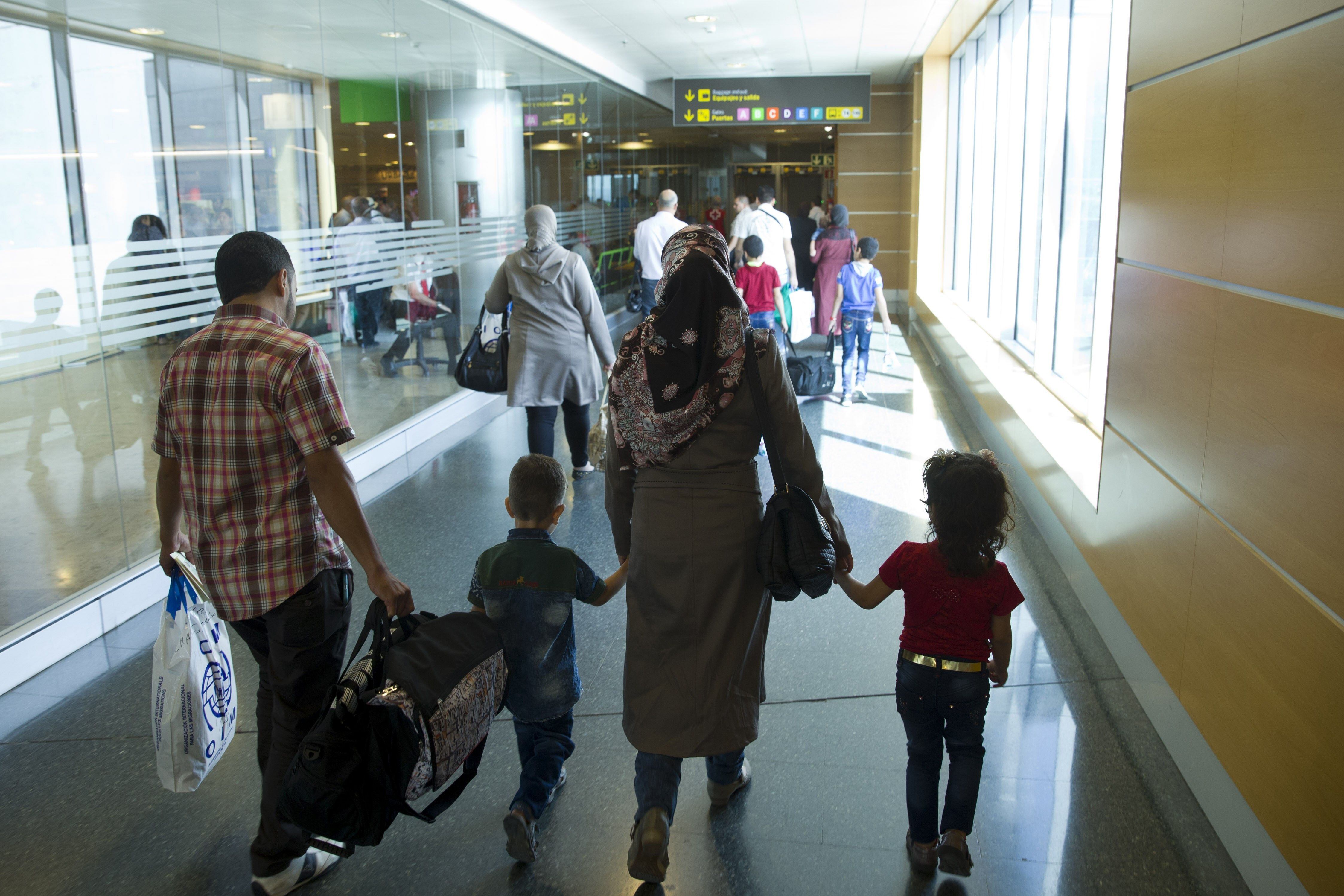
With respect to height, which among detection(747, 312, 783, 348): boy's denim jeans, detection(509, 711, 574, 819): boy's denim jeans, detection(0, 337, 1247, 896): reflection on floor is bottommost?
detection(0, 337, 1247, 896): reflection on floor

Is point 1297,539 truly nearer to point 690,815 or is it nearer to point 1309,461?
point 1309,461

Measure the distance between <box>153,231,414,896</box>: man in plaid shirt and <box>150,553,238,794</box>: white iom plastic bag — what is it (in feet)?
0.32

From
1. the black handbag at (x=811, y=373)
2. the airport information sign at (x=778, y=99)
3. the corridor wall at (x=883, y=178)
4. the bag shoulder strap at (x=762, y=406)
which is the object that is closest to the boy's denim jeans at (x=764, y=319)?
the black handbag at (x=811, y=373)

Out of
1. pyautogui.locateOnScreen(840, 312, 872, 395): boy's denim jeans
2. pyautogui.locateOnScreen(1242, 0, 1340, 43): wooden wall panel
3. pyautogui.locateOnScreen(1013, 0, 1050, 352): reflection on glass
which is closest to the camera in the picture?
pyautogui.locateOnScreen(1242, 0, 1340, 43): wooden wall panel

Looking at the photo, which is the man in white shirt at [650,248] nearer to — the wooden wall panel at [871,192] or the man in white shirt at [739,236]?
the man in white shirt at [739,236]

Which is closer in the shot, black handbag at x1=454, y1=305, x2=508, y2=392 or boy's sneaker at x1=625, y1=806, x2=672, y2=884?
boy's sneaker at x1=625, y1=806, x2=672, y2=884

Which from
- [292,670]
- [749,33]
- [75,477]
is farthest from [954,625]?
[749,33]

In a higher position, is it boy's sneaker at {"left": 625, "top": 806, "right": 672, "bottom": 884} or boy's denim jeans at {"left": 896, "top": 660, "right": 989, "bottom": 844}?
boy's denim jeans at {"left": 896, "top": 660, "right": 989, "bottom": 844}

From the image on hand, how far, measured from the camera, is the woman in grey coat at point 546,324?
5.53 m

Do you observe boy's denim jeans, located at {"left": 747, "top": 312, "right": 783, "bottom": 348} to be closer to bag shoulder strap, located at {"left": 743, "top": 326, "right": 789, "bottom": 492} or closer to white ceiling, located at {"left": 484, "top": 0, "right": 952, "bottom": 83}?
white ceiling, located at {"left": 484, "top": 0, "right": 952, "bottom": 83}

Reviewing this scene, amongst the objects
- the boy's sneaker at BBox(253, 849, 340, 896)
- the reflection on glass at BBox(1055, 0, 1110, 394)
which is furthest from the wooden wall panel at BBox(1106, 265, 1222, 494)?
the boy's sneaker at BBox(253, 849, 340, 896)

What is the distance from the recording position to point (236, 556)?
92.0 inches

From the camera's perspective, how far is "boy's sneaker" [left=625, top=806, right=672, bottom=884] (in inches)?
94.8

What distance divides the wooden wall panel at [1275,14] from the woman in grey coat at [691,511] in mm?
1357
